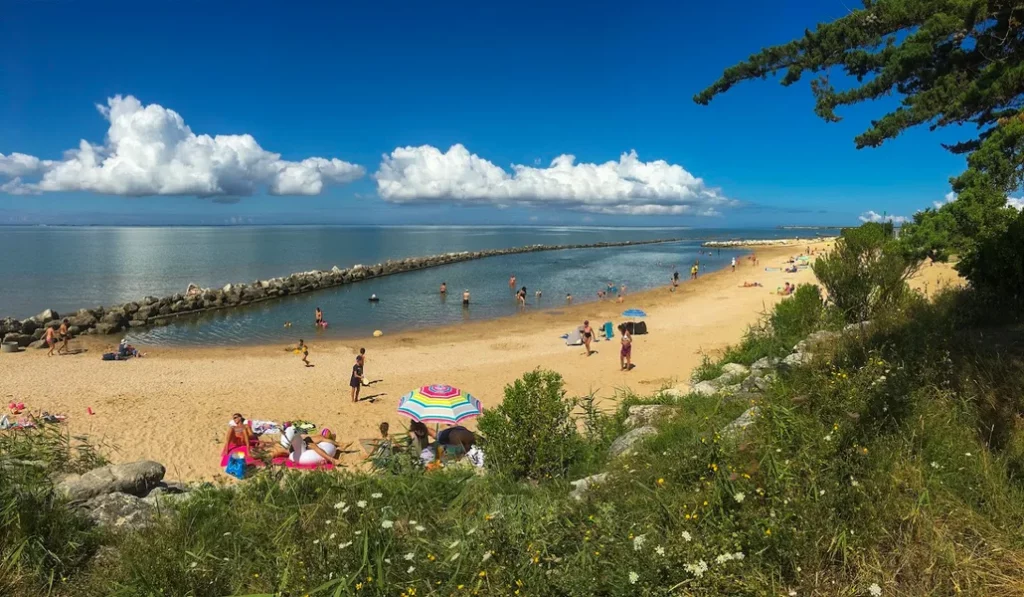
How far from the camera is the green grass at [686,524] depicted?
2811 mm

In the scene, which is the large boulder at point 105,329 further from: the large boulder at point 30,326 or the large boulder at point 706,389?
the large boulder at point 706,389

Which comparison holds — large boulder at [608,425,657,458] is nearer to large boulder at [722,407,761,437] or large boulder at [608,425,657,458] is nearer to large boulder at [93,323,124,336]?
large boulder at [722,407,761,437]

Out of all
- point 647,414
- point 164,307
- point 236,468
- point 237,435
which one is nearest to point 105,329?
point 164,307

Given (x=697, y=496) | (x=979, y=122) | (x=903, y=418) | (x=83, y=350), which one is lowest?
(x=83, y=350)

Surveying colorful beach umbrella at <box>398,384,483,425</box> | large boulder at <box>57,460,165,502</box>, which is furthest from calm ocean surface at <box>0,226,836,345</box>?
large boulder at <box>57,460,165,502</box>

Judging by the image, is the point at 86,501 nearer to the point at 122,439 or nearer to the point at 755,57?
the point at 122,439

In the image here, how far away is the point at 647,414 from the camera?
296 inches

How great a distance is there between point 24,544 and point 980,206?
16145 millimetres

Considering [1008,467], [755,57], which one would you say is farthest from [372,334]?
[1008,467]

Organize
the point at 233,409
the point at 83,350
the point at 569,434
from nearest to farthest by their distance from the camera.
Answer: the point at 569,434
the point at 233,409
the point at 83,350

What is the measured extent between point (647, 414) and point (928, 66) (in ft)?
Result: 19.0

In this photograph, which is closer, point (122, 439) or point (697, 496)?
point (697, 496)

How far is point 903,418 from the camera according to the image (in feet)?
14.1

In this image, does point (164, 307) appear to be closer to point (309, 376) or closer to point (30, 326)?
point (30, 326)
